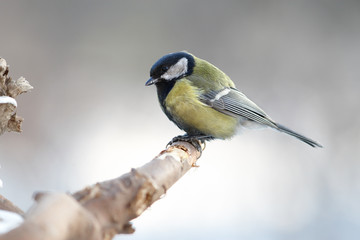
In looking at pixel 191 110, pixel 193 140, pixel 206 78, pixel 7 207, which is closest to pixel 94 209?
pixel 7 207

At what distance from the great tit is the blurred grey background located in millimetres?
421

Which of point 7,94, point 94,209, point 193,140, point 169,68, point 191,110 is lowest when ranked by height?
point 94,209

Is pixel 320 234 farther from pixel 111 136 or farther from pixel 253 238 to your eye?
pixel 111 136

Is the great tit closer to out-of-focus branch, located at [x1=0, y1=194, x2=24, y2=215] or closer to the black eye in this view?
the black eye

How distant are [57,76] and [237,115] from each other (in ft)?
3.02

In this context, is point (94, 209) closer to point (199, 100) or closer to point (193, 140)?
point (193, 140)

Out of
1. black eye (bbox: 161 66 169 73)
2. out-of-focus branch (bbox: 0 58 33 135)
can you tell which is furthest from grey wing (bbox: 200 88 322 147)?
out-of-focus branch (bbox: 0 58 33 135)

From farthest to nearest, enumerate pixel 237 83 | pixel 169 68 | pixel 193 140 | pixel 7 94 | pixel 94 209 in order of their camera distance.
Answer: pixel 237 83 < pixel 169 68 < pixel 193 140 < pixel 7 94 < pixel 94 209

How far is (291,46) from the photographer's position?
208 centimetres

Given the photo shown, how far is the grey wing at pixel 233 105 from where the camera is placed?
1165mm

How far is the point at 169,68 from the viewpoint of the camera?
1.12 m

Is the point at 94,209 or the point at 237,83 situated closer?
the point at 94,209

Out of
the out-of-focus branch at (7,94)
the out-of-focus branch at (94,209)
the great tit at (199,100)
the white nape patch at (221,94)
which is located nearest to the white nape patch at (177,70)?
the great tit at (199,100)

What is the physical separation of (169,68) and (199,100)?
0.11m
